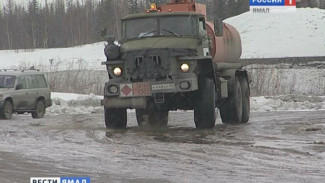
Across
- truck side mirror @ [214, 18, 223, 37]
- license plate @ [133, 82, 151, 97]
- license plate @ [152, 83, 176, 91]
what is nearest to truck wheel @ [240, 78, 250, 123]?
truck side mirror @ [214, 18, 223, 37]

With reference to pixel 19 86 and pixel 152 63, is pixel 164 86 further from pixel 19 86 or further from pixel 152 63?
pixel 19 86

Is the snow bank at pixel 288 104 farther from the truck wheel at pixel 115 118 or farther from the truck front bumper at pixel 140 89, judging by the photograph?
the truck front bumper at pixel 140 89

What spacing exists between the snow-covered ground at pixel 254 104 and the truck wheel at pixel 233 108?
6300 millimetres

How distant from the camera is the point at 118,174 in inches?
324

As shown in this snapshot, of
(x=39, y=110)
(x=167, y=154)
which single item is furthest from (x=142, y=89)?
(x=39, y=110)

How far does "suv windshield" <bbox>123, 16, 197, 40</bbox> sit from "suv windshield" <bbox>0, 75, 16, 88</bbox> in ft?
26.8

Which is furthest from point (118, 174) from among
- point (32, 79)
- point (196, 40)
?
point (32, 79)

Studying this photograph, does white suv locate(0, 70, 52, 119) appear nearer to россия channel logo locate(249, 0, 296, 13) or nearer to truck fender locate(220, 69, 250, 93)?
truck fender locate(220, 69, 250, 93)

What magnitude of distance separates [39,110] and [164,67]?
33.1 feet

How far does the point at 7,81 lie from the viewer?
2167 cm

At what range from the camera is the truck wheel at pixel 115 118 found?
48.9 ft

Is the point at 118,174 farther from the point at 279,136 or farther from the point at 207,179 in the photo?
the point at 279,136

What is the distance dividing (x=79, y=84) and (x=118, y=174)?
26388 mm

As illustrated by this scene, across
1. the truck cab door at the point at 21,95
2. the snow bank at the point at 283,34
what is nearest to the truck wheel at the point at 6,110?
the truck cab door at the point at 21,95
